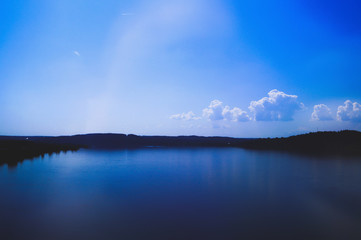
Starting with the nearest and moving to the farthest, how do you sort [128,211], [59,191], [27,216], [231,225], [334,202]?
[231,225] < [27,216] < [128,211] < [334,202] < [59,191]

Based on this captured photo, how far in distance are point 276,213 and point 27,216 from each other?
12072 mm

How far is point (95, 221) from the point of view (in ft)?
31.4

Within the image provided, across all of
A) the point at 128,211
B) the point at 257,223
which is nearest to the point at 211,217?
the point at 257,223

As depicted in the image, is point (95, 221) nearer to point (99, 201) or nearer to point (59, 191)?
point (99, 201)

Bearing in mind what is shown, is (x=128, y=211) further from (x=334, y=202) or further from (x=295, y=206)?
(x=334, y=202)

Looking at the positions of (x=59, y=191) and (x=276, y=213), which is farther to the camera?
(x=59, y=191)

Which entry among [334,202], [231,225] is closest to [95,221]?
[231,225]

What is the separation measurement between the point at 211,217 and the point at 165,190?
6503mm

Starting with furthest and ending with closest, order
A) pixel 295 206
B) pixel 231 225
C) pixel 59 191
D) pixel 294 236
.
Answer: pixel 59 191 < pixel 295 206 < pixel 231 225 < pixel 294 236

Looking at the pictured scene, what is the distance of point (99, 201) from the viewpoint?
13008mm

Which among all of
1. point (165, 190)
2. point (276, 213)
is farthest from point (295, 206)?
point (165, 190)

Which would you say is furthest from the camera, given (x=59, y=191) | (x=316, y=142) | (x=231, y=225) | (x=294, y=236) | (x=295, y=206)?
(x=316, y=142)

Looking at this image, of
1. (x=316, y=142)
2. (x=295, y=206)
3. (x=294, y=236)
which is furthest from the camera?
(x=316, y=142)

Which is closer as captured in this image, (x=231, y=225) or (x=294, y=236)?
(x=294, y=236)
